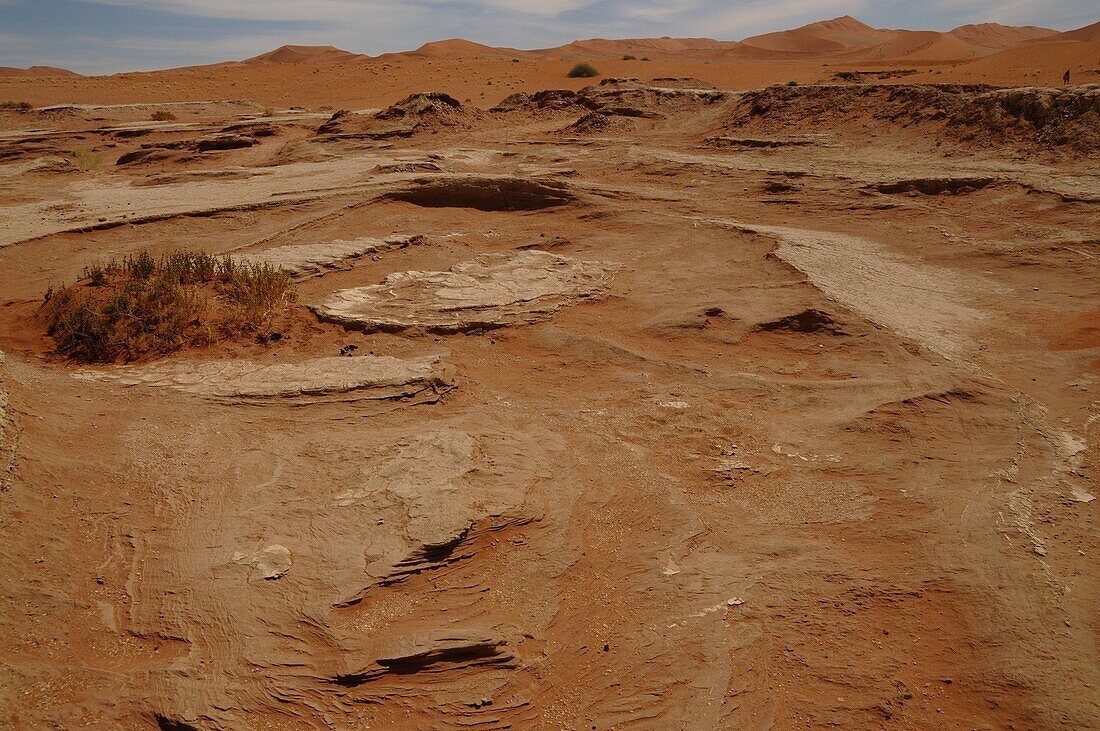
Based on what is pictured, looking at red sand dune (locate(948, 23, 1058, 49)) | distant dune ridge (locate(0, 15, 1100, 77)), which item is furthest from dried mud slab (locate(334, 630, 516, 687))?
red sand dune (locate(948, 23, 1058, 49))

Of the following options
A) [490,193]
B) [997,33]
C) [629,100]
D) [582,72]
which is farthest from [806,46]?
[490,193]

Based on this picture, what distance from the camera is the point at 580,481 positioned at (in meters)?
3.62

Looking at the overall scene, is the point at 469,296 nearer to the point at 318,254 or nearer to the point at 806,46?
the point at 318,254

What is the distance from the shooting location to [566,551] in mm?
3141

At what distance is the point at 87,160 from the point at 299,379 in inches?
392

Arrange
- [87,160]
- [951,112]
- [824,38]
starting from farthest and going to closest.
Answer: [824,38]
[87,160]
[951,112]

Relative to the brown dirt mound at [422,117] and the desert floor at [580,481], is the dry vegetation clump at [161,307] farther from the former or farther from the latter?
the brown dirt mound at [422,117]

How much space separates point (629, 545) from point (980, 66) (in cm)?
2415

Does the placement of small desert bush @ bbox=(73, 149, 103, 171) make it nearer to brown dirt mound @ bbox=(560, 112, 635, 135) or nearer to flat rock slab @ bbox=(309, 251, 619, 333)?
brown dirt mound @ bbox=(560, 112, 635, 135)

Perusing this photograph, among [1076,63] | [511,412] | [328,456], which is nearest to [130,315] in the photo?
[328,456]

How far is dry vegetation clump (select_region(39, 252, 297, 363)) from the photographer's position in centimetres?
462

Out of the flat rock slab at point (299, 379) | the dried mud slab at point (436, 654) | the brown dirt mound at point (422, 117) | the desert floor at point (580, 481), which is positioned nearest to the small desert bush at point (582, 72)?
the brown dirt mound at point (422, 117)

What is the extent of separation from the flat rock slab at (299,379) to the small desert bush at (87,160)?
894cm

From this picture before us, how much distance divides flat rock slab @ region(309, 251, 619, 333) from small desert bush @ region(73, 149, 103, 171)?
328 inches
